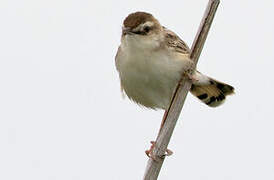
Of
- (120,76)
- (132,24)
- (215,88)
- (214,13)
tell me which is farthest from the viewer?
(215,88)

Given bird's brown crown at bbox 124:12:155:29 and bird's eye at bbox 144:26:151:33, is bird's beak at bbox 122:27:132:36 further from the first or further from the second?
bird's eye at bbox 144:26:151:33

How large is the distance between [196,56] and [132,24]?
88 cm

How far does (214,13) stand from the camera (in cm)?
424

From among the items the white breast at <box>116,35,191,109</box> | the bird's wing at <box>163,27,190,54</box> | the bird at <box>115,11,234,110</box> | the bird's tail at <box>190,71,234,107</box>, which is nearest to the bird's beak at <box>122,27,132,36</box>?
the bird at <box>115,11,234,110</box>

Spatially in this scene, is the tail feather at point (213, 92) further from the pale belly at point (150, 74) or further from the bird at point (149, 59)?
the pale belly at point (150, 74)

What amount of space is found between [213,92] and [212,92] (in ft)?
0.04

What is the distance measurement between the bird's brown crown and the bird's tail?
119cm

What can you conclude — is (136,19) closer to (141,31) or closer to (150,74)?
(141,31)

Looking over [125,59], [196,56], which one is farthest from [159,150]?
[125,59]

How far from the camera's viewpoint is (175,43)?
5.39 meters

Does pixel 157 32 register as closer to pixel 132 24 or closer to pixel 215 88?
pixel 132 24

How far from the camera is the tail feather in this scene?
6094 millimetres

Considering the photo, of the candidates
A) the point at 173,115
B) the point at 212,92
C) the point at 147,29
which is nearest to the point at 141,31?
the point at 147,29

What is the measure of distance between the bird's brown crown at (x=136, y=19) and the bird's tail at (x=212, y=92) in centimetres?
119
